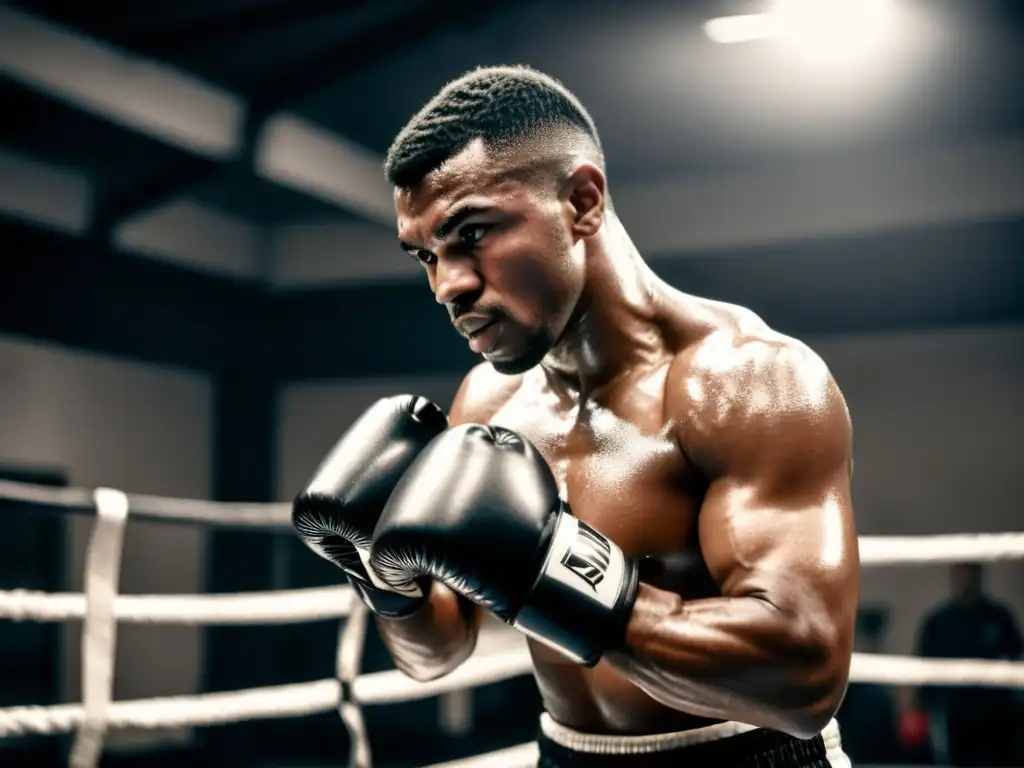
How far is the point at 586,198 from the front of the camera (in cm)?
131

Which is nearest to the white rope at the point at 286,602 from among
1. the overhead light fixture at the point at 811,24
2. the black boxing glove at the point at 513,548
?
the black boxing glove at the point at 513,548

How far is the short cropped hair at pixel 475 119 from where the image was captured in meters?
1.25

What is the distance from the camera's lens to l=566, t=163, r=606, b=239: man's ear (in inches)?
51.1

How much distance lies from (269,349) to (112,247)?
1293mm

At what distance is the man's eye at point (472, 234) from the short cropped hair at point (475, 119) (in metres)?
0.08

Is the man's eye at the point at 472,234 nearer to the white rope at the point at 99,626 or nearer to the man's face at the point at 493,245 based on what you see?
the man's face at the point at 493,245

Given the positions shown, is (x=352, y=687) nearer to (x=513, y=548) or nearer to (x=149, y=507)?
(x=149, y=507)

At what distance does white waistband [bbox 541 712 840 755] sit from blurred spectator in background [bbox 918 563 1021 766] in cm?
278

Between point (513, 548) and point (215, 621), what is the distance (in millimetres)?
1248

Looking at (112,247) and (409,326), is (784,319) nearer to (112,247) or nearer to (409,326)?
(409,326)

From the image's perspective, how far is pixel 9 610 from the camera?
1729mm

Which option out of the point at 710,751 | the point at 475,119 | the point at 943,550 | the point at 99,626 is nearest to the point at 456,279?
the point at 475,119

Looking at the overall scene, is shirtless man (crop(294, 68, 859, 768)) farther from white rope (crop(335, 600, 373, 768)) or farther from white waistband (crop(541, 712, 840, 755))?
white rope (crop(335, 600, 373, 768))

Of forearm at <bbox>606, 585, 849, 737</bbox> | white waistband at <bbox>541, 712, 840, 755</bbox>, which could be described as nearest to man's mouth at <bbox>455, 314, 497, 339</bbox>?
forearm at <bbox>606, 585, 849, 737</bbox>
